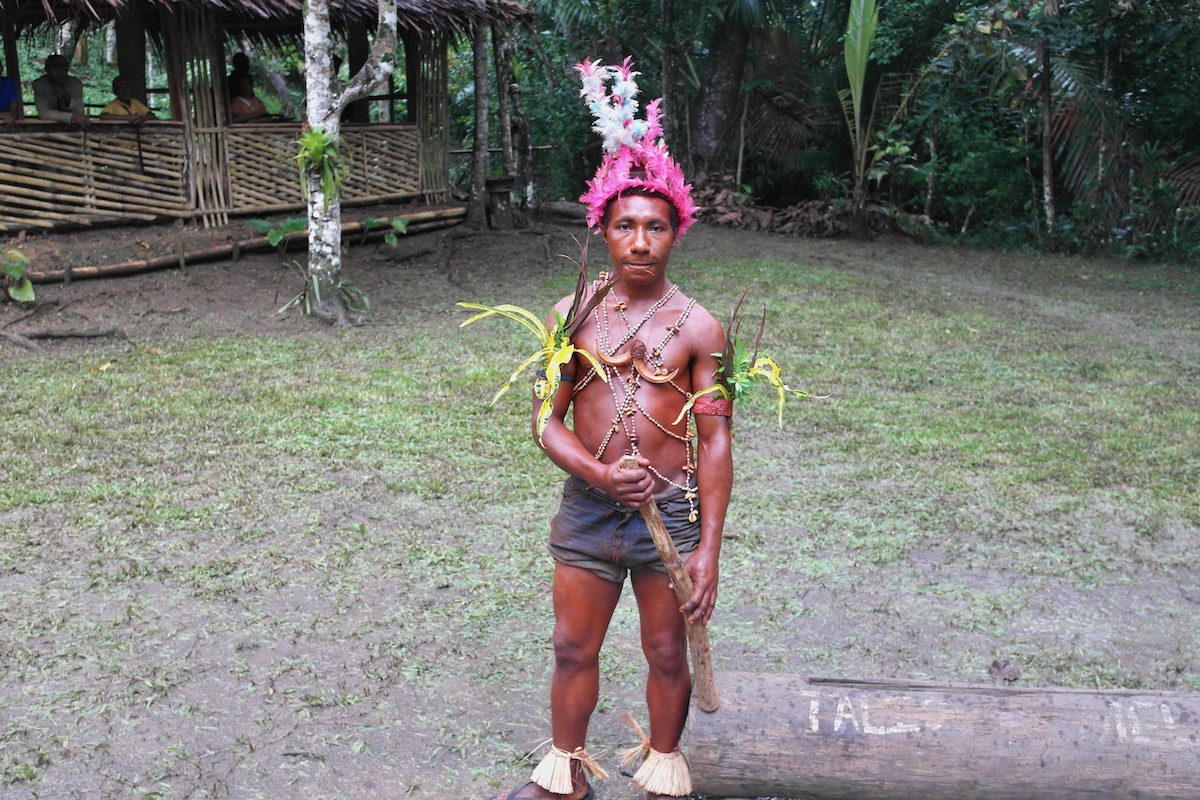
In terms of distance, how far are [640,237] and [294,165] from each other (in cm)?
1013

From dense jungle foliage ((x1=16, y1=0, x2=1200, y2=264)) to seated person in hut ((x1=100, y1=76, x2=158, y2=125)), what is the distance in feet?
13.1

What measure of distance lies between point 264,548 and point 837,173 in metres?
12.4

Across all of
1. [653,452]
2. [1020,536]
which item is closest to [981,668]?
[1020,536]

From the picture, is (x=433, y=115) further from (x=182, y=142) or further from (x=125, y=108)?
(x=125, y=108)

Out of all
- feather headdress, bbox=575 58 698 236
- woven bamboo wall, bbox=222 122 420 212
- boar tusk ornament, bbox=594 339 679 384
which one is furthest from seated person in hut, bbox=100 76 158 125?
boar tusk ornament, bbox=594 339 679 384

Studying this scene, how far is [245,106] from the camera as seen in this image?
11938 mm

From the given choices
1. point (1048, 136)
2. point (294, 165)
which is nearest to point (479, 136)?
point (294, 165)

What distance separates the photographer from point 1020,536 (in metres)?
5.10

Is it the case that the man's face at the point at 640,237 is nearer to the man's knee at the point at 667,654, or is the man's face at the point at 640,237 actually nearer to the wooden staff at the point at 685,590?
the wooden staff at the point at 685,590

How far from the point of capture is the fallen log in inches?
106

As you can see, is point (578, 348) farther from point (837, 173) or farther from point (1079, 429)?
point (837, 173)

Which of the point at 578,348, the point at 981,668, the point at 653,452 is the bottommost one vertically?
the point at 981,668

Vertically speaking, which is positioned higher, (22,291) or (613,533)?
(613,533)

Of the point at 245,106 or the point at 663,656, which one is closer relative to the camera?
the point at 663,656
